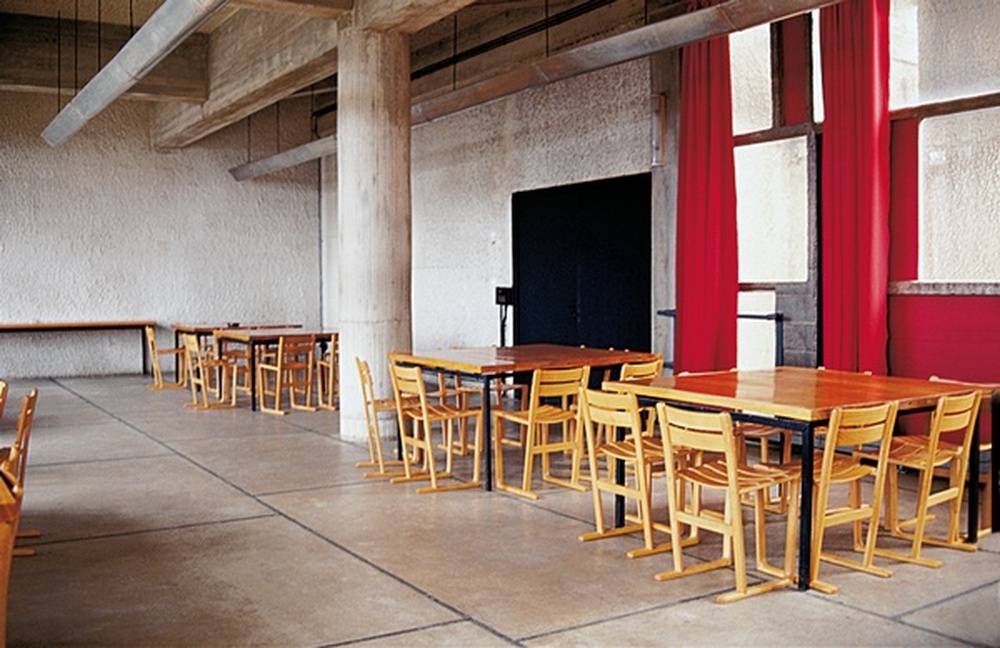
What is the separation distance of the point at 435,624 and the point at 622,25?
268 inches

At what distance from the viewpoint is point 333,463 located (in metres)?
7.23

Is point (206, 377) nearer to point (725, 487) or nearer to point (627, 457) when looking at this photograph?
point (627, 457)

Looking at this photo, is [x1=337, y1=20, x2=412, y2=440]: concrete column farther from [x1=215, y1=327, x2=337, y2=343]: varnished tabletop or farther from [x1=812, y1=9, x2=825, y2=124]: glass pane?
[x1=812, y1=9, x2=825, y2=124]: glass pane

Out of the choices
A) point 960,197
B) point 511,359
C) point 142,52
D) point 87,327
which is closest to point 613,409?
point 511,359

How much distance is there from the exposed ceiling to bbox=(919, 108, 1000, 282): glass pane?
265 centimetres

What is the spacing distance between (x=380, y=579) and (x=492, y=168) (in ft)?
25.9

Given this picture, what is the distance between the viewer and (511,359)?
6.79m

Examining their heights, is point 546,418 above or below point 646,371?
below

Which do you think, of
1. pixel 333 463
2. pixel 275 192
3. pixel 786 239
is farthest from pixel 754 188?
pixel 275 192

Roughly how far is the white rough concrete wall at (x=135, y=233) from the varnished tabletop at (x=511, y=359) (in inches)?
344

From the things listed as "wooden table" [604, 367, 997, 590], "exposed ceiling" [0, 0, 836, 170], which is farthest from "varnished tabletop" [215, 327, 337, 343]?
"wooden table" [604, 367, 997, 590]

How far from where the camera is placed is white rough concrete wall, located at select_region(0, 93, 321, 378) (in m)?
14.0

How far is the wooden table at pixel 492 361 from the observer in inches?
247

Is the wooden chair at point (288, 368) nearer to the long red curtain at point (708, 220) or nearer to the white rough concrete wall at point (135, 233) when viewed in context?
the long red curtain at point (708, 220)
